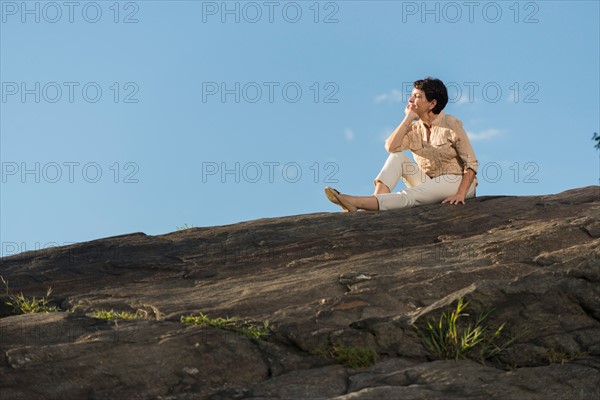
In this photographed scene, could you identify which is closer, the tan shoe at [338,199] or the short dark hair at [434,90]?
the tan shoe at [338,199]

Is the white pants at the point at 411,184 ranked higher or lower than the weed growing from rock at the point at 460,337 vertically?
higher

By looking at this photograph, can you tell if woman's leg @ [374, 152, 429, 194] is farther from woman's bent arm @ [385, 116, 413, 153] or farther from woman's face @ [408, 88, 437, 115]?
woman's face @ [408, 88, 437, 115]

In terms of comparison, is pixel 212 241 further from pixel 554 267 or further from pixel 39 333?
pixel 554 267

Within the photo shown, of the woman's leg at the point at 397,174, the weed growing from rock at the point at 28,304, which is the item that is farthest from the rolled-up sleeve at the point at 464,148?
the weed growing from rock at the point at 28,304

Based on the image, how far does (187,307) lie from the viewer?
29.6ft

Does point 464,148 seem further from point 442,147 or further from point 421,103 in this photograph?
point 421,103

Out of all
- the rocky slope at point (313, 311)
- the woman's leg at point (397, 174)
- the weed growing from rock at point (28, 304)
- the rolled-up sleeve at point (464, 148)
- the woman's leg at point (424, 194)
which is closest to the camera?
the rocky slope at point (313, 311)

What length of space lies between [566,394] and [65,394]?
4091mm

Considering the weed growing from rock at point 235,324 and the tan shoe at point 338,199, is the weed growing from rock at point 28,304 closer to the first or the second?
the weed growing from rock at point 235,324

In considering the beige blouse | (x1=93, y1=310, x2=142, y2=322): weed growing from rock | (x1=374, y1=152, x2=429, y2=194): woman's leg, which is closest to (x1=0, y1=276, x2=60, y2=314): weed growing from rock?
(x1=93, y1=310, x2=142, y2=322): weed growing from rock

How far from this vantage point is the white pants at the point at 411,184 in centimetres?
1273

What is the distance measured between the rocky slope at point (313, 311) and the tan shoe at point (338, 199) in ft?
2.81

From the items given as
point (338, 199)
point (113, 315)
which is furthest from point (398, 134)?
point (113, 315)

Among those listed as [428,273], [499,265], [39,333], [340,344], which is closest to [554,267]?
[499,265]
